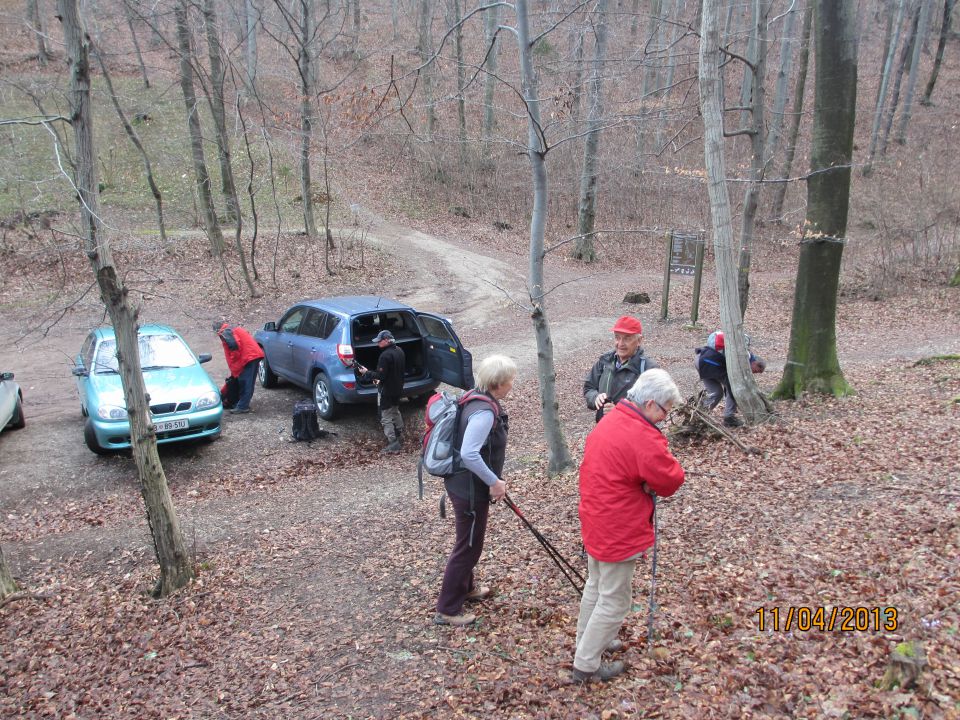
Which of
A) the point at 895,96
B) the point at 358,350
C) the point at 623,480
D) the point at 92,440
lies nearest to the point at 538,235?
the point at 623,480

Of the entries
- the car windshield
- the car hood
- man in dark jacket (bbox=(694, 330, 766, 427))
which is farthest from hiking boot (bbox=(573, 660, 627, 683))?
the car windshield

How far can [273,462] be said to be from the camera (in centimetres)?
889

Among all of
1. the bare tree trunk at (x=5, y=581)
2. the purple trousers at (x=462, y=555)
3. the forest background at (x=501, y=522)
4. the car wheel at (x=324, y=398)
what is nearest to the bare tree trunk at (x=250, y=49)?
the forest background at (x=501, y=522)

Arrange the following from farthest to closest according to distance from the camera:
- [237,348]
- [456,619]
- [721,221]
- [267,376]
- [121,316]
Answer: 1. [267,376]
2. [237,348]
3. [721,221]
4. [121,316]
5. [456,619]

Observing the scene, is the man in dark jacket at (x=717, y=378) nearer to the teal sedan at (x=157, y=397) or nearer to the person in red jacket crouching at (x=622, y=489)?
the person in red jacket crouching at (x=622, y=489)

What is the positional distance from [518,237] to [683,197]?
24.7 ft

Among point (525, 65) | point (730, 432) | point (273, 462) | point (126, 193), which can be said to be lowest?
point (273, 462)

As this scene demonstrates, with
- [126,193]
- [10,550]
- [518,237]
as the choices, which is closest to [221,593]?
[10,550]

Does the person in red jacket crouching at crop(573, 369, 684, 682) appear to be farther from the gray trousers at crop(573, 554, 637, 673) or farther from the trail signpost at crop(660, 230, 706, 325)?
the trail signpost at crop(660, 230, 706, 325)

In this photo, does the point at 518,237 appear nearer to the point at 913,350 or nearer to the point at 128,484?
the point at 913,350

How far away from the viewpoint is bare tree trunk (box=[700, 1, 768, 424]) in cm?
704

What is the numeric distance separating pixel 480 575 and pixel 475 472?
1.46 m

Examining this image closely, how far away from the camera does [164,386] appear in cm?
886
